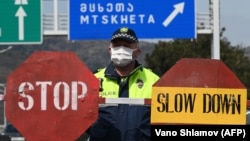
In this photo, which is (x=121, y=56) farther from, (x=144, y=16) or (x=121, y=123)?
(x=144, y=16)

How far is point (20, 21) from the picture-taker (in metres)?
18.2

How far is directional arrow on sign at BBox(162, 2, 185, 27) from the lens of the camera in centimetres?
1808

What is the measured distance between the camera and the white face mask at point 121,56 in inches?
253

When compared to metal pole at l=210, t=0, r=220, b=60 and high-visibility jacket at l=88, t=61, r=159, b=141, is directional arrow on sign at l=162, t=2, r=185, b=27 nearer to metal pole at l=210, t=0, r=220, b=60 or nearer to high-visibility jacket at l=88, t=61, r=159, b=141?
metal pole at l=210, t=0, r=220, b=60

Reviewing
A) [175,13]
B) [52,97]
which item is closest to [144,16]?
[175,13]

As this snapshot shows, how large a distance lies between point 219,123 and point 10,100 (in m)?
Result: 1.28

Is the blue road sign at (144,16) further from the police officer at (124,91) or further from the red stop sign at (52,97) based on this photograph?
the red stop sign at (52,97)

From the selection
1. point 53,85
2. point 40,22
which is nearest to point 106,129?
point 53,85

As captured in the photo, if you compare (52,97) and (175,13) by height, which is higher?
(175,13)

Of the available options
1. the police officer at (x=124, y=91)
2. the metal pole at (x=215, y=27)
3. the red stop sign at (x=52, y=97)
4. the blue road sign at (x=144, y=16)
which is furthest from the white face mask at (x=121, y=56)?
the metal pole at (x=215, y=27)

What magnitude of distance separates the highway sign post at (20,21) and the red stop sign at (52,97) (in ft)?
39.9

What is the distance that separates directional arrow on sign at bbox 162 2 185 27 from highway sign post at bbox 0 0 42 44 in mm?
2282

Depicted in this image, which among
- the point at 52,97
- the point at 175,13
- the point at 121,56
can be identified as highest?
the point at 175,13

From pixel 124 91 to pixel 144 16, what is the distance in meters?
11.7
